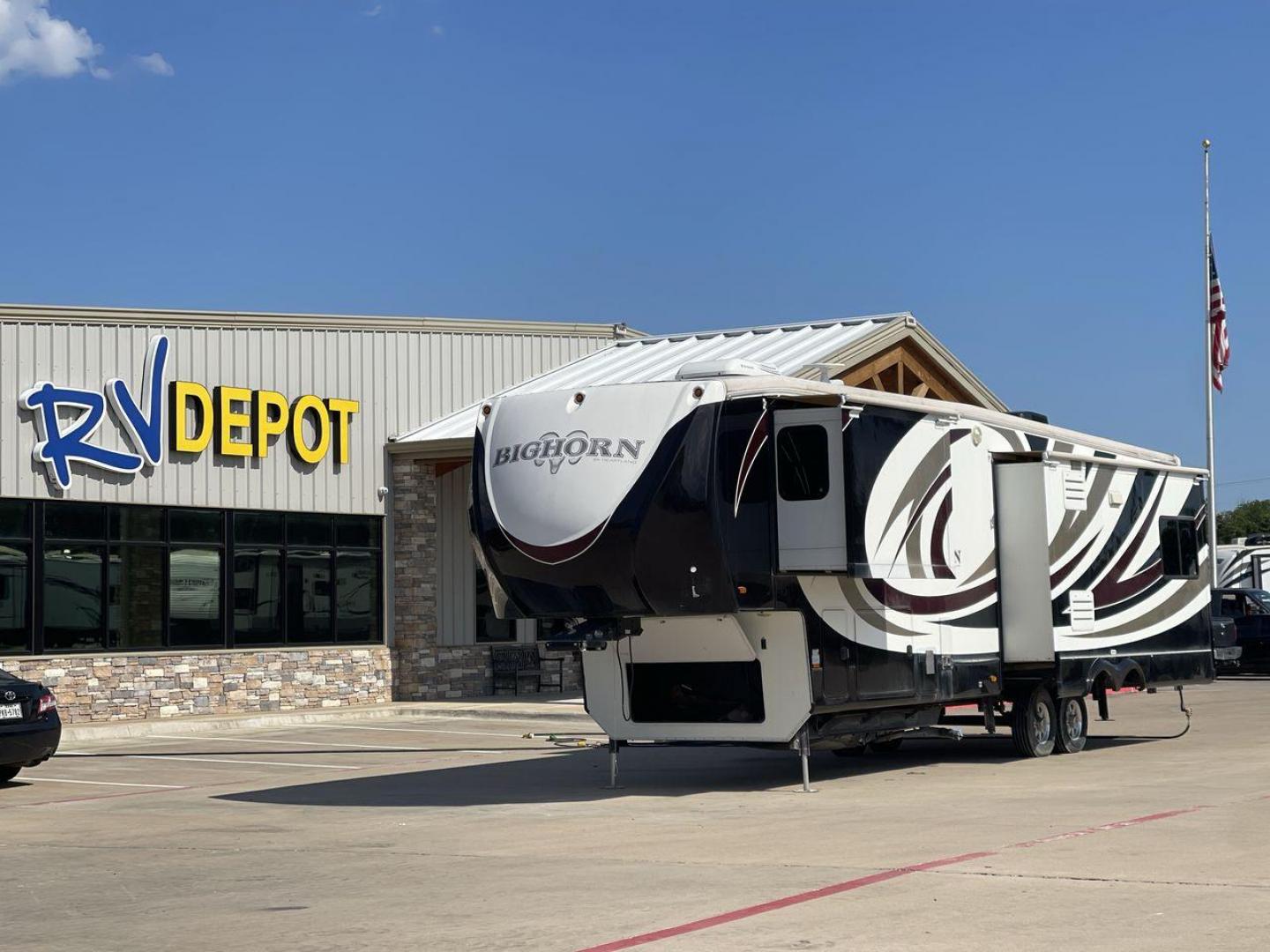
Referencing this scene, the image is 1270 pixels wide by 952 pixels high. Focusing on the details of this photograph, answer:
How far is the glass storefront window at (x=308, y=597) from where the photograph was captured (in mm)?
27672

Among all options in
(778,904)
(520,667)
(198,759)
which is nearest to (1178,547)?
(198,759)

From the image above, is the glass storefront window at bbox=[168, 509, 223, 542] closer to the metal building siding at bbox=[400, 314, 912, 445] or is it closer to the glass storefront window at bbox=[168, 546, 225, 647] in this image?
the glass storefront window at bbox=[168, 546, 225, 647]

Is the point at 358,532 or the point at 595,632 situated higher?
the point at 358,532

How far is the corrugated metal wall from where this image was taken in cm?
2386

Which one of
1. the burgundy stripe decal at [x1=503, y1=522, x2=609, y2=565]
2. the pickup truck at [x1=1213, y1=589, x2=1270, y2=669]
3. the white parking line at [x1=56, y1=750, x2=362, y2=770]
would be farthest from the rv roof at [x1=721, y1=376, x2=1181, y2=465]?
the pickup truck at [x1=1213, y1=589, x2=1270, y2=669]

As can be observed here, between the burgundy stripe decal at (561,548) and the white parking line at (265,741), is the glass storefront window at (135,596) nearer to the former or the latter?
the white parking line at (265,741)

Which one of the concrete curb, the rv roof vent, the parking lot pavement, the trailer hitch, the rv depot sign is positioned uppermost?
the rv depot sign

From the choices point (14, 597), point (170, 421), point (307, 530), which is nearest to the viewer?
point (14, 597)

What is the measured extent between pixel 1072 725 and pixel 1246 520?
109 m

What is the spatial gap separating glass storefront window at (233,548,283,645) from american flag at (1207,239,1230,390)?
25.1 meters

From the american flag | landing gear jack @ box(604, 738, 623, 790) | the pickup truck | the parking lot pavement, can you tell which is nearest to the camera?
the parking lot pavement

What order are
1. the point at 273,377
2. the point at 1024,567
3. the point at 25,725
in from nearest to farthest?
the point at 25,725, the point at 1024,567, the point at 273,377

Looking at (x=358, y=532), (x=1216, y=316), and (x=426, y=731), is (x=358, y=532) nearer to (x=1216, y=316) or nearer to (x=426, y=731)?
(x=426, y=731)

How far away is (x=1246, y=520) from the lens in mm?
120375
